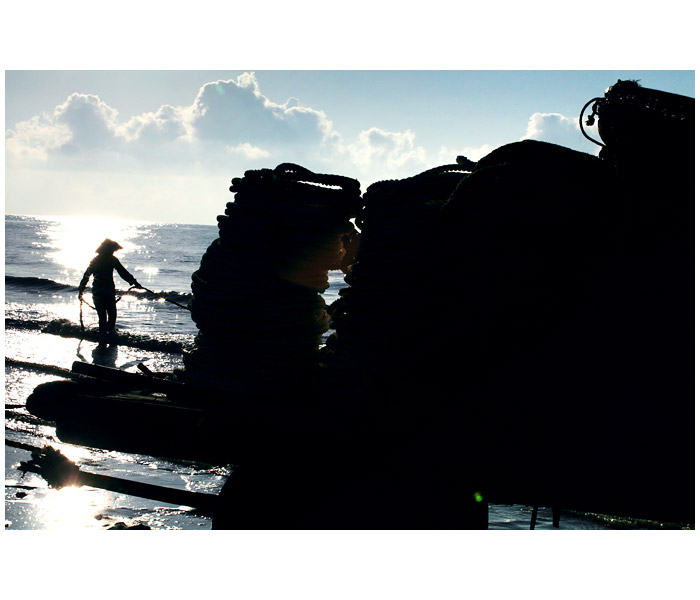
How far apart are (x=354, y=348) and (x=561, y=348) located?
0.87m

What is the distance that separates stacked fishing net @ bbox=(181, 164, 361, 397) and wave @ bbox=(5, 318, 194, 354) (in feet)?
30.0

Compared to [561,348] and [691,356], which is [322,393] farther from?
[691,356]

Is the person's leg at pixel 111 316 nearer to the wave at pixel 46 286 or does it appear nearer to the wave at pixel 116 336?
the wave at pixel 116 336

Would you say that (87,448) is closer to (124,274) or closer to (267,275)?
(267,275)

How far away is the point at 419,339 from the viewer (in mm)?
1969

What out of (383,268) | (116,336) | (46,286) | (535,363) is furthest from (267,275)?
(46,286)

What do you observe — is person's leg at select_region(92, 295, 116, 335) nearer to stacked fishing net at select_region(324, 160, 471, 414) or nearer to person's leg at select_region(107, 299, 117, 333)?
person's leg at select_region(107, 299, 117, 333)

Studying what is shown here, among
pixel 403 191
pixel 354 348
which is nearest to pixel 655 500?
pixel 354 348

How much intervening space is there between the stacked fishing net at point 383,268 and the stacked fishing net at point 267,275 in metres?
0.32

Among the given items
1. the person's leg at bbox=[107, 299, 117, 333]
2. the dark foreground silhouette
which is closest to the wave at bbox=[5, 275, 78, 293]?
the person's leg at bbox=[107, 299, 117, 333]

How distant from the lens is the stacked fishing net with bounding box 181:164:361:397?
2789 mm

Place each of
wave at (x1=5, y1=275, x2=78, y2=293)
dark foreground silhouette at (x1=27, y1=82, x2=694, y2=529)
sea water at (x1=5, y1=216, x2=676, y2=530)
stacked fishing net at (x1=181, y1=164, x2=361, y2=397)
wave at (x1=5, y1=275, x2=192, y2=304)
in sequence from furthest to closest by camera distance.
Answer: wave at (x1=5, y1=275, x2=78, y2=293) → wave at (x1=5, y1=275, x2=192, y2=304) → sea water at (x1=5, y1=216, x2=676, y2=530) → stacked fishing net at (x1=181, y1=164, x2=361, y2=397) → dark foreground silhouette at (x1=27, y1=82, x2=694, y2=529)

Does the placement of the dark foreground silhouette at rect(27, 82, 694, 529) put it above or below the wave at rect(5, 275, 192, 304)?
below

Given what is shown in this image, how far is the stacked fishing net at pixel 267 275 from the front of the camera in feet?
9.15
